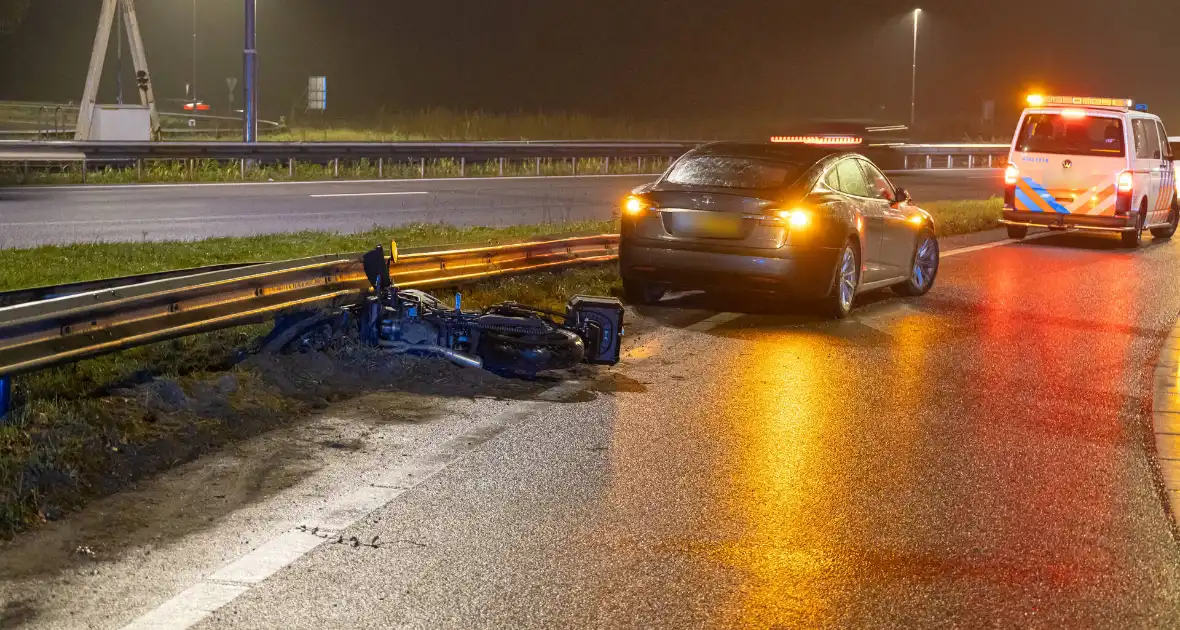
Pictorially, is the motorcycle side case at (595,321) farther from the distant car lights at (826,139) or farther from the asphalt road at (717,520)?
the distant car lights at (826,139)

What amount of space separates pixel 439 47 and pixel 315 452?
275 feet

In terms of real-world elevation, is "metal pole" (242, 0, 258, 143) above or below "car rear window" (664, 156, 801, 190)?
above

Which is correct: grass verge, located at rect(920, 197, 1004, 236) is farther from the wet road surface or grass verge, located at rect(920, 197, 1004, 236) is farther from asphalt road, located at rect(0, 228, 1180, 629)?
asphalt road, located at rect(0, 228, 1180, 629)

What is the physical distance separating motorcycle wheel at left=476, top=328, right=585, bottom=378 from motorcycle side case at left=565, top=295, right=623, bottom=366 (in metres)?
0.25

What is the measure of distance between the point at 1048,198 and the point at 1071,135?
3.09 feet

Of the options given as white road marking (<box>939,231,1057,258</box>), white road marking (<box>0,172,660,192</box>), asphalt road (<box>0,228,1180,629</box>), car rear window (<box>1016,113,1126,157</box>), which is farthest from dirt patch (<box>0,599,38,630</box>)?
white road marking (<box>0,172,660,192</box>)

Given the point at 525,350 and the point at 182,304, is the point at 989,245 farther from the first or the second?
the point at 182,304

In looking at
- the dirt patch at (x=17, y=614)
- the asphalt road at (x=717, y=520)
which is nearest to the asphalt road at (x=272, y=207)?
the asphalt road at (x=717, y=520)

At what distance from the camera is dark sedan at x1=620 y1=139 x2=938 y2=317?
445 inches

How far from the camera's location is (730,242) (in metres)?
11.4

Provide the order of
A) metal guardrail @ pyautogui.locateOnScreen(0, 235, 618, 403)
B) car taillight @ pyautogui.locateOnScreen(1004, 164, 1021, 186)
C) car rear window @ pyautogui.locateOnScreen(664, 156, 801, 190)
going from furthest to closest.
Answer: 1. car taillight @ pyautogui.locateOnScreen(1004, 164, 1021, 186)
2. car rear window @ pyautogui.locateOnScreen(664, 156, 801, 190)
3. metal guardrail @ pyautogui.locateOnScreen(0, 235, 618, 403)

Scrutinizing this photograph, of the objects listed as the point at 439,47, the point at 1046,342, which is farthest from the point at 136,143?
the point at 439,47

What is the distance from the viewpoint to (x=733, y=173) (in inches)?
469

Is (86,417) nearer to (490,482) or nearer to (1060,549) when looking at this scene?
(490,482)
